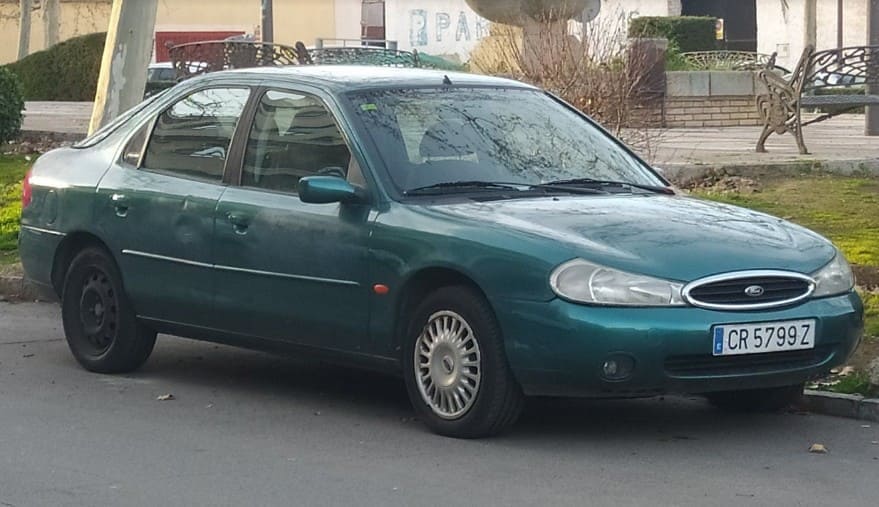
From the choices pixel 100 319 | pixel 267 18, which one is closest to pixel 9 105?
pixel 100 319

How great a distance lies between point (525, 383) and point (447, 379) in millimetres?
422

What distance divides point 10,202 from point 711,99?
36.1ft

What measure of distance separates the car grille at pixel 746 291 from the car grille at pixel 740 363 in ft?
0.69

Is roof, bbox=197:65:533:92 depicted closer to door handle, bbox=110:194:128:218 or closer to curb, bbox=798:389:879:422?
door handle, bbox=110:194:128:218

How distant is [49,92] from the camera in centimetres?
3481

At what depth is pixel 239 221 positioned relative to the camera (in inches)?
320

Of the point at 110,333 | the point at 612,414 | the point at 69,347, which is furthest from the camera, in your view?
the point at 69,347

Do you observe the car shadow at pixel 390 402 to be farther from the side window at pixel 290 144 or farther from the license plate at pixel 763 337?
the side window at pixel 290 144

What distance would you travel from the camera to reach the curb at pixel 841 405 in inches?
305

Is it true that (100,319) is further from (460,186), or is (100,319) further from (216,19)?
(216,19)

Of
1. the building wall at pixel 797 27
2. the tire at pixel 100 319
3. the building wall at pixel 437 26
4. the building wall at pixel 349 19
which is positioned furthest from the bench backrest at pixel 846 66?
the building wall at pixel 349 19

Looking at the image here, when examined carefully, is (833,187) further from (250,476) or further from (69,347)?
(250,476)

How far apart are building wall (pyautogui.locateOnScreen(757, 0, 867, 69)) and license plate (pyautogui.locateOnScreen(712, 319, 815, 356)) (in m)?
41.6

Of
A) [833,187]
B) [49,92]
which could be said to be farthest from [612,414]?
[49,92]
